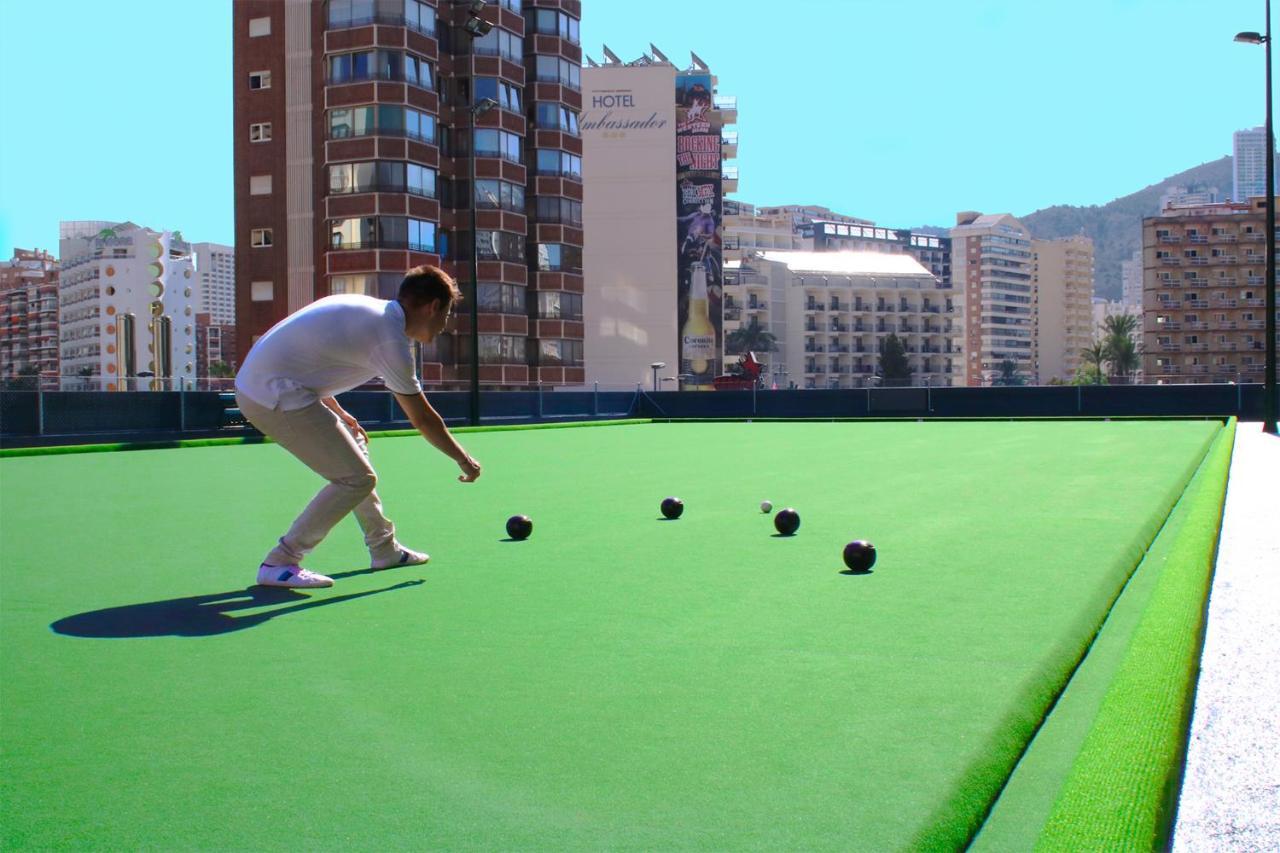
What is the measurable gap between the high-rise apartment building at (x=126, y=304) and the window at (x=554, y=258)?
85.2 m

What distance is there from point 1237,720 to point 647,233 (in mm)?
92994

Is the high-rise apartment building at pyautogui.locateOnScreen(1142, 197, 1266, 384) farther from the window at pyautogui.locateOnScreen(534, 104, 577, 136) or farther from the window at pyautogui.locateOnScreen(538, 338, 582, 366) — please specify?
the window at pyautogui.locateOnScreen(534, 104, 577, 136)

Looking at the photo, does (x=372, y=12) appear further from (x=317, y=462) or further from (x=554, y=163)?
(x=317, y=462)

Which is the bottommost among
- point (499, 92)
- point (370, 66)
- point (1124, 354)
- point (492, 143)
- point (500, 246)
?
point (1124, 354)

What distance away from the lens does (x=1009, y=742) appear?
3.07 metres

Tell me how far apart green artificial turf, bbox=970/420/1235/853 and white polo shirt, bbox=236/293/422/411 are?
326 centimetres

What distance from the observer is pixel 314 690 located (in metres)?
3.82

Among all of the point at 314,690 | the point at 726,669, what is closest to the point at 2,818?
the point at 314,690

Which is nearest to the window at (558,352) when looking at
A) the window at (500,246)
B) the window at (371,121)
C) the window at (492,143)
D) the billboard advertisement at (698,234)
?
the window at (500,246)

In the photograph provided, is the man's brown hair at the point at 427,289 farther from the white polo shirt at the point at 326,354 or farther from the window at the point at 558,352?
the window at the point at 558,352

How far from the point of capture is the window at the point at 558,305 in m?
69.7

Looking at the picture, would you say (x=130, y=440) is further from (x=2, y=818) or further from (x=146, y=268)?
(x=146, y=268)

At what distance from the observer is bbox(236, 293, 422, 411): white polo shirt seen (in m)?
5.68

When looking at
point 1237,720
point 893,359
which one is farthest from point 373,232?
point 893,359
